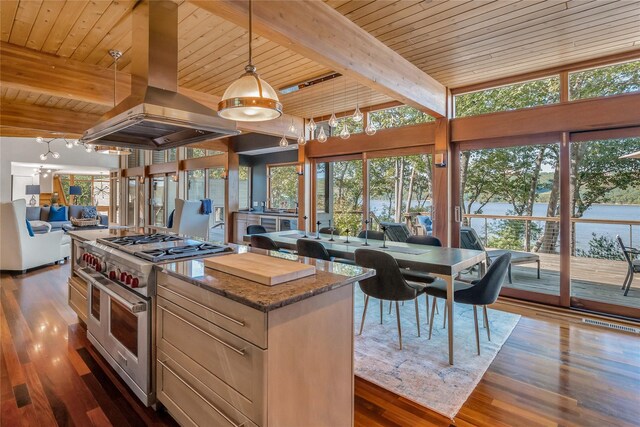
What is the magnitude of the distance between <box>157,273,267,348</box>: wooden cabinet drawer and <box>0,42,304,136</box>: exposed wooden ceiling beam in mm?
3004

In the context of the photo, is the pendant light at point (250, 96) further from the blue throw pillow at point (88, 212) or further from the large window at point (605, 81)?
the blue throw pillow at point (88, 212)

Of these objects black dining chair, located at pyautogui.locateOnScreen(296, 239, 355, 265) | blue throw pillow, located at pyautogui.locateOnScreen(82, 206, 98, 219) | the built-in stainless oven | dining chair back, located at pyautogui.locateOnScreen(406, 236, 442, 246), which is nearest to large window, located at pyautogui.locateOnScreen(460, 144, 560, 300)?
dining chair back, located at pyautogui.locateOnScreen(406, 236, 442, 246)

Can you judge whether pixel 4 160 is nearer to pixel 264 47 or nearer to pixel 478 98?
pixel 264 47

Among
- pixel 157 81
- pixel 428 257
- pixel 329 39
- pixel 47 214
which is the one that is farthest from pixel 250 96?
pixel 47 214

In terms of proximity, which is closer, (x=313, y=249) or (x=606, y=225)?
(x=313, y=249)

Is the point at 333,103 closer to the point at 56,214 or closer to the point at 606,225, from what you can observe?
the point at 606,225

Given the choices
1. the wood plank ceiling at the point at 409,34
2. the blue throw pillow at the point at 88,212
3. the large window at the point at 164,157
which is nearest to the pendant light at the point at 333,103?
the wood plank ceiling at the point at 409,34

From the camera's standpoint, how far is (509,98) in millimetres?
4273

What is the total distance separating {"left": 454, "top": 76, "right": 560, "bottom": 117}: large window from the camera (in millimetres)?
3994

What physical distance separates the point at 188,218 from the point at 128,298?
12.4 ft

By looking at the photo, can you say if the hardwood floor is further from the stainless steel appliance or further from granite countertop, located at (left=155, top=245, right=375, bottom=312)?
granite countertop, located at (left=155, top=245, right=375, bottom=312)

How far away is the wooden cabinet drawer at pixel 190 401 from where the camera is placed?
141cm

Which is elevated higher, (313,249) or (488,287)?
(313,249)

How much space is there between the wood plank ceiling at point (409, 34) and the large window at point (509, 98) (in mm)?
250
